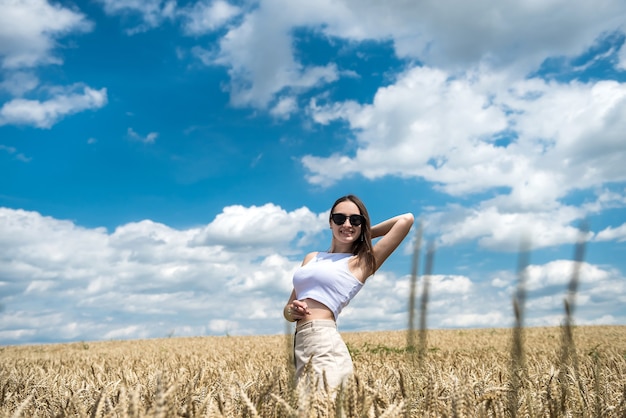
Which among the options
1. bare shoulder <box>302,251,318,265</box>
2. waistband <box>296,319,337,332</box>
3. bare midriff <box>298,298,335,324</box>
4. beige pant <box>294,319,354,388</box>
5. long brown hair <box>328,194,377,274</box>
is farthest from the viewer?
bare shoulder <box>302,251,318,265</box>

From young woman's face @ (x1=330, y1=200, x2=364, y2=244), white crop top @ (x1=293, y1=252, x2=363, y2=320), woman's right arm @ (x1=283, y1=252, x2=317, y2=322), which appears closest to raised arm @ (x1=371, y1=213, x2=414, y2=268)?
young woman's face @ (x1=330, y1=200, x2=364, y2=244)

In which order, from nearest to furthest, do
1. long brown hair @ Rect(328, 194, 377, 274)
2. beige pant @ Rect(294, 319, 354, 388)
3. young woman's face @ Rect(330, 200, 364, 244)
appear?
beige pant @ Rect(294, 319, 354, 388) → long brown hair @ Rect(328, 194, 377, 274) → young woman's face @ Rect(330, 200, 364, 244)

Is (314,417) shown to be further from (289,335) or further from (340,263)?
(340,263)

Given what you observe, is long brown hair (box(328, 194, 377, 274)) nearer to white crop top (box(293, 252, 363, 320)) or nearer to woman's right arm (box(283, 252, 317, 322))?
white crop top (box(293, 252, 363, 320))

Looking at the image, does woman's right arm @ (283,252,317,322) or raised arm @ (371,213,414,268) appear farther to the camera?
raised arm @ (371,213,414,268)

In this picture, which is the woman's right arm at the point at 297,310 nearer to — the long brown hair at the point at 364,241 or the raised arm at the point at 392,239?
the long brown hair at the point at 364,241

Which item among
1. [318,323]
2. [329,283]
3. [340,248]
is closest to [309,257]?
[340,248]

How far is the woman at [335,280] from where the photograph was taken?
14.1 feet

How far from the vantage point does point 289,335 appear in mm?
1331

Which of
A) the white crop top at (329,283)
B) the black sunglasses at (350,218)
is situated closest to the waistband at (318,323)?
the white crop top at (329,283)

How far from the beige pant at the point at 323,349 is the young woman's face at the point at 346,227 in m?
0.85

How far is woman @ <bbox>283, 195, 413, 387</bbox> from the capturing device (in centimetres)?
429

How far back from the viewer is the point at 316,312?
4531 millimetres

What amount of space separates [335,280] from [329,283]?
0.06 m
